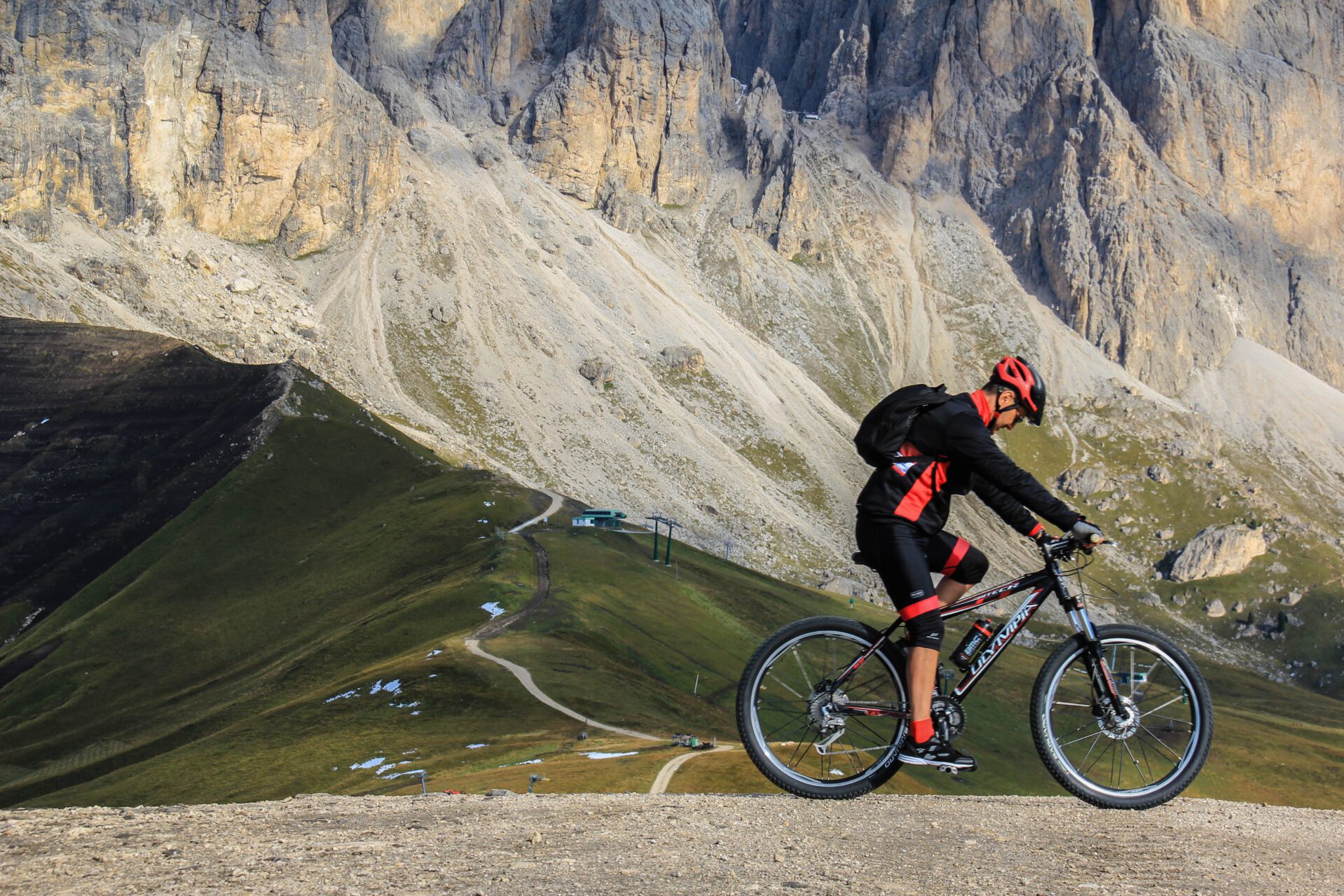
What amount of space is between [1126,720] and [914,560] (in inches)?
134

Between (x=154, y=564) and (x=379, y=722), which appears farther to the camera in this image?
(x=154, y=564)

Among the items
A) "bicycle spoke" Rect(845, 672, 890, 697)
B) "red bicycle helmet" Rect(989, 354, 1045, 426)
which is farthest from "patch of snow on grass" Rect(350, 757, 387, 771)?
"red bicycle helmet" Rect(989, 354, 1045, 426)

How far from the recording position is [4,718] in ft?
310

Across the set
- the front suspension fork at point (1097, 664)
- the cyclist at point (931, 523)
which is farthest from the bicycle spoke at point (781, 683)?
the front suspension fork at point (1097, 664)

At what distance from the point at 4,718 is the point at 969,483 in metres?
103

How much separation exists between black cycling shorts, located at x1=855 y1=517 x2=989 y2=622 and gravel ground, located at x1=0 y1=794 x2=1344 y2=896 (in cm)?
275

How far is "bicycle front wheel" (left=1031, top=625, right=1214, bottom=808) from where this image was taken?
13.7m

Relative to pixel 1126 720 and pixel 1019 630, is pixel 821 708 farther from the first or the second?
pixel 1126 720

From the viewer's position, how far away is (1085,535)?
13242mm

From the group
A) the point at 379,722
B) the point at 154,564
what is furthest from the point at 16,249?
the point at 379,722

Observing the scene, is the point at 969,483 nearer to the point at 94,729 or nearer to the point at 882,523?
the point at 882,523

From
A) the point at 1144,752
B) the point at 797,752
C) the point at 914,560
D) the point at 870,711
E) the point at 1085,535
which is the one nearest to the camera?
the point at 1085,535

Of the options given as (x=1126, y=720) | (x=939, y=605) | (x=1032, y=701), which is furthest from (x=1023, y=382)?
(x=1126, y=720)

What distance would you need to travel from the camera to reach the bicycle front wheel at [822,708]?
45.5 ft
